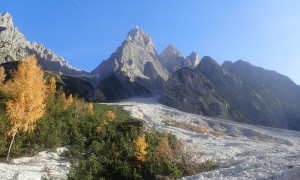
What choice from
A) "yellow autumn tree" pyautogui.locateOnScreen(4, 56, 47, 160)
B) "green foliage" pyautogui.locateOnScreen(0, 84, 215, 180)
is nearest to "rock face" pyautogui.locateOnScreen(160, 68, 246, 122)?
"green foliage" pyautogui.locateOnScreen(0, 84, 215, 180)

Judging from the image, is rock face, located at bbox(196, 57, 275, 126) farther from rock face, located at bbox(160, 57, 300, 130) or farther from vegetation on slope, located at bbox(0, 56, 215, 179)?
vegetation on slope, located at bbox(0, 56, 215, 179)

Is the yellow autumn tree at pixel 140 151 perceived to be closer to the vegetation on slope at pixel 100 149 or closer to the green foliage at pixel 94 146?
the vegetation on slope at pixel 100 149

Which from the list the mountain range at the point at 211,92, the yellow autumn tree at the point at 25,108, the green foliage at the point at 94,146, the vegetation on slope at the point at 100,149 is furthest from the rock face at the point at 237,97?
the yellow autumn tree at the point at 25,108

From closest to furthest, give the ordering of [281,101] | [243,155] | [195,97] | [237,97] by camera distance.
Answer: [243,155] < [195,97] < [237,97] < [281,101]

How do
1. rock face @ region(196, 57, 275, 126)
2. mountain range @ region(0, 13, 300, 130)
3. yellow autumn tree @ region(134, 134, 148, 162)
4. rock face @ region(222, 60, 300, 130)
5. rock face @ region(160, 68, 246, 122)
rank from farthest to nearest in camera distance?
rock face @ region(222, 60, 300, 130) < rock face @ region(196, 57, 275, 126) < mountain range @ region(0, 13, 300, 130) < rock face @ region(160, 68, 246, 122) < yellow autumn tree @ region(134, 134, 148, 162)

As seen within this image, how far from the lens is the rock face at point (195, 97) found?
154m

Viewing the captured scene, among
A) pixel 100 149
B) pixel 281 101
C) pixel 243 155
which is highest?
pixel 281 101

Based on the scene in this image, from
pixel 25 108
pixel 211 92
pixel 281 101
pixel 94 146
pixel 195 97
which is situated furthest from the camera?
pixel 281 101

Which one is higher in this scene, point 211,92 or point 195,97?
point 211,92

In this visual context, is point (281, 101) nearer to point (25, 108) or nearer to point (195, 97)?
point (195, 97)

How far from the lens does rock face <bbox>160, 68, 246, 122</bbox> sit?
15362 centimetres

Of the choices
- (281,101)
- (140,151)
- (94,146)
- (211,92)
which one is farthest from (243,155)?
(281,101)

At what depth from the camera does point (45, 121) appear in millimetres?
45844

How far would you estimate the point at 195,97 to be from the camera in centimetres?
16038
